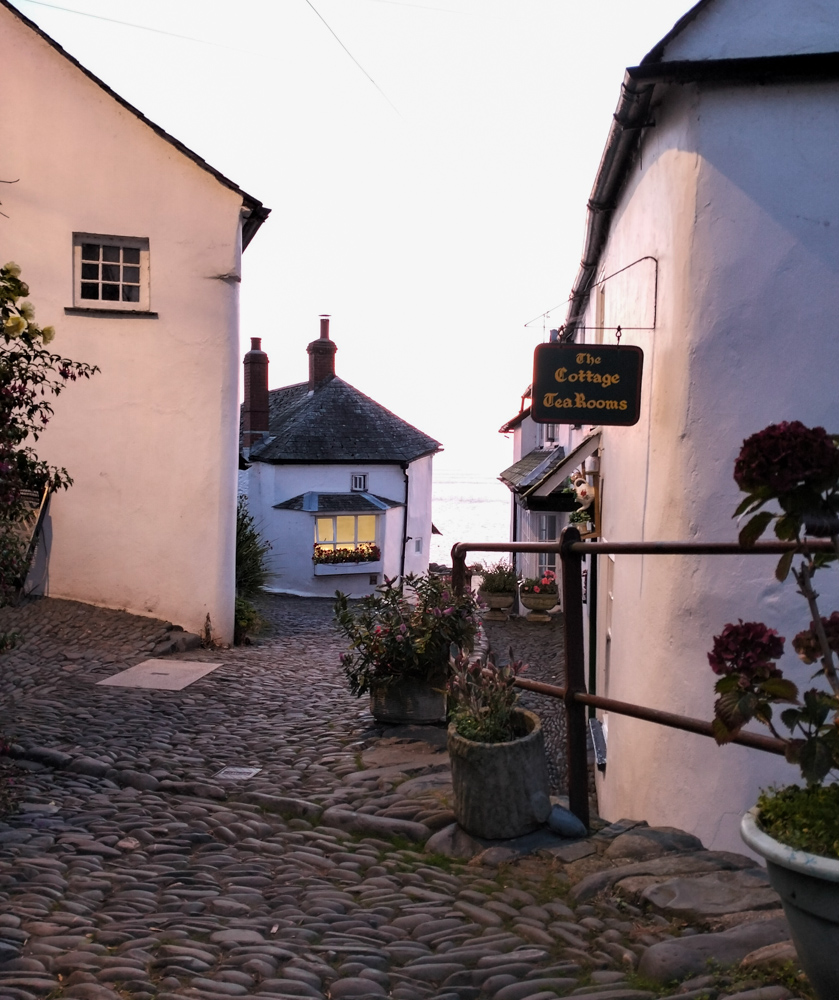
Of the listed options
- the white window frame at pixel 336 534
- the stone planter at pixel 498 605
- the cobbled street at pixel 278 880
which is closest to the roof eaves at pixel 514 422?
the white window frame at pixel 336 534

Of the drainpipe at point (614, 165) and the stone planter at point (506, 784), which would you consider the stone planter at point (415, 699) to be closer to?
the stone planter at point (506, 784)

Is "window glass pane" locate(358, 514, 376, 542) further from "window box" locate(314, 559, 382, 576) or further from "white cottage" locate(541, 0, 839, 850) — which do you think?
"white cottage" locate(541, 0, 839, 850)

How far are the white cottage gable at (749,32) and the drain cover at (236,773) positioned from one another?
15.8ft

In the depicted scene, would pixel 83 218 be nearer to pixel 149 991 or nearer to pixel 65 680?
pixel 65 680

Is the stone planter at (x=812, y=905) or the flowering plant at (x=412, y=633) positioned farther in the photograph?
the flowering plant at (x=412, y=633)

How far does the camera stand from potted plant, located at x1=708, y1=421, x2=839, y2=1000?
2.35m

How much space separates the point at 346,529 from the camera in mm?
26812

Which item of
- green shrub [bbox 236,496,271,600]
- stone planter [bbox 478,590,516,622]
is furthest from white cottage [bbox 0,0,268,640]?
stone planter [bbox 478,590,516,622]

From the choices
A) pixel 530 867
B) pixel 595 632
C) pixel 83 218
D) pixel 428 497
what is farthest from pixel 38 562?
pixel 428 497

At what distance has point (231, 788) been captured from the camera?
552 centimetres

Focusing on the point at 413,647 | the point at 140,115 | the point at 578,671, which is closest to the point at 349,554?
the point at 140,115

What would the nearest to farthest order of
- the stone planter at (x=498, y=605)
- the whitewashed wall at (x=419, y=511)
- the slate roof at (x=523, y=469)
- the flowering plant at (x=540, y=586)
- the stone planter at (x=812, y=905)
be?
the stone planter at (x=812, y=905), the flowering plant at (x=540, y=586), the stone planter at (x=498, y=605), the slate roof at (x=523, y=469), the whitewashed wall at (x=419, y=511)

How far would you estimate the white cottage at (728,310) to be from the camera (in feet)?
17.5

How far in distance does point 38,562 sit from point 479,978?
383 inches
